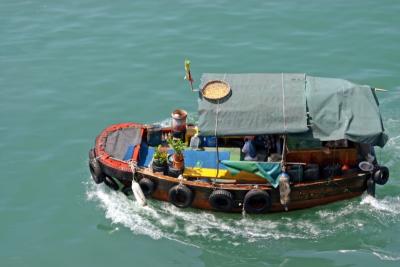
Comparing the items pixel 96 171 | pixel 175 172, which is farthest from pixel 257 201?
pixel 96 171

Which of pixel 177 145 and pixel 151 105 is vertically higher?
pixel 151 105

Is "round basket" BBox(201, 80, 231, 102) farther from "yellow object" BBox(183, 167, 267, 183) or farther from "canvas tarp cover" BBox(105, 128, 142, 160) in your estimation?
"canvas tarp cover" BBox(105, 128, 142, 160)

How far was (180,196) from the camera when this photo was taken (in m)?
15.5

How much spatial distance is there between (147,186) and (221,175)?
76.6 inches

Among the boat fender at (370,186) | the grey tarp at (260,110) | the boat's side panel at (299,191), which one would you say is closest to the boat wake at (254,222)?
the boat fender at (370,186)

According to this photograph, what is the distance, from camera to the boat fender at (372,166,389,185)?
15.3 metres

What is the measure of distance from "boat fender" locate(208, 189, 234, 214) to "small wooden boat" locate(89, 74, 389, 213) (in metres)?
0.03

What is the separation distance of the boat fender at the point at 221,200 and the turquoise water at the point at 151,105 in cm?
63

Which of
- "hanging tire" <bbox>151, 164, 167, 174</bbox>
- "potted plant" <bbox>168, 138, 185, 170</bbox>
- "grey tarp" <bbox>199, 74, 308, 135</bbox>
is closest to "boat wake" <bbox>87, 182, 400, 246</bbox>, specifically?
"hanging tire" <bbox>151, 164, 167, 174</bbox>

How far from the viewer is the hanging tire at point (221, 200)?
49.9 feet

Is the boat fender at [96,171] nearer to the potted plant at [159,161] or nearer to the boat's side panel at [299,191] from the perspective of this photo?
the boat's side panel at [299,191]

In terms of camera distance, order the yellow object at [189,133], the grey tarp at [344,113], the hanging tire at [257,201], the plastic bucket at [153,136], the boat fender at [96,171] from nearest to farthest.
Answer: the grey tarp at [344,113] < the hanging tire at [257,201] < the boat fender at [96,171] < the yellow object at [189,133] < the plastic bucket at [153,136]

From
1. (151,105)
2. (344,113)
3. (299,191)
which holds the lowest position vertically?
(299,191)

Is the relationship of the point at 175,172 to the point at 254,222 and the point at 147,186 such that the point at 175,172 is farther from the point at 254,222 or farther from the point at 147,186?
the point at 254,222
